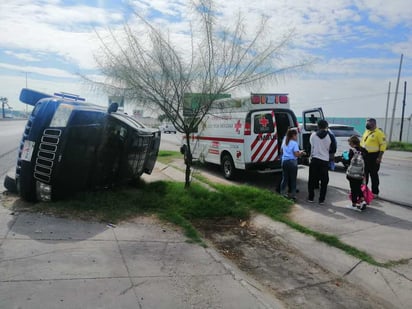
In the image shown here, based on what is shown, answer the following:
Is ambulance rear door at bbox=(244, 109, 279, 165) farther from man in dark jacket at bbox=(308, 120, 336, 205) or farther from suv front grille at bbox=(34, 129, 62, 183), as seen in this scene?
suv front grille at bbox=(34, 129, 62, 183)

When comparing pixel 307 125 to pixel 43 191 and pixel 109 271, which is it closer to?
pixel 43 191

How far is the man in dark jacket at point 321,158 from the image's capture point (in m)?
7.38

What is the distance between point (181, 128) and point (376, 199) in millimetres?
4382

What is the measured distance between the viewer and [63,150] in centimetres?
581

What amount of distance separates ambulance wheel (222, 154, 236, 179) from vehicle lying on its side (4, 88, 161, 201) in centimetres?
425

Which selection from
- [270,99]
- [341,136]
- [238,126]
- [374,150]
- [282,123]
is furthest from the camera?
[341,136]

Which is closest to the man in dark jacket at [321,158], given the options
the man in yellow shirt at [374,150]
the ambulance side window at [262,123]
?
the man in yellow shirt at [374,150]

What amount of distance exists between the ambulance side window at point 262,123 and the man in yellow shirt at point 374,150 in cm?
258

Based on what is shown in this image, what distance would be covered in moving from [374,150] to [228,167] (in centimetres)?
411

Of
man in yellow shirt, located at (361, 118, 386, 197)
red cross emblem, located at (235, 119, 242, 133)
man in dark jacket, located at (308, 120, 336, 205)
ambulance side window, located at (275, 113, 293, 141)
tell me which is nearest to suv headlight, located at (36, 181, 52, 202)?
man in dark jacket, located at (308, 120, 336, 205)

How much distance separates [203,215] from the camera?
6605 millimetres

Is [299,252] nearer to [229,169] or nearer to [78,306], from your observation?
[78,306]

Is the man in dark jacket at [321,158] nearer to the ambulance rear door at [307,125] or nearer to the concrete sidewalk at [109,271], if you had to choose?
the concrete sidewalk at [109,271]

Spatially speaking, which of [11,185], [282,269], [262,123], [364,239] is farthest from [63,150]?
[262,123]
